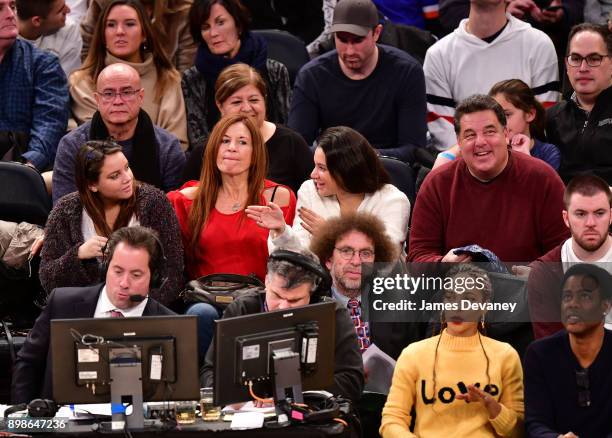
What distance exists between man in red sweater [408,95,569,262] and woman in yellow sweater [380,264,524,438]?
2.71ft

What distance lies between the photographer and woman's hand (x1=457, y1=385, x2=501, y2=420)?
200 inches

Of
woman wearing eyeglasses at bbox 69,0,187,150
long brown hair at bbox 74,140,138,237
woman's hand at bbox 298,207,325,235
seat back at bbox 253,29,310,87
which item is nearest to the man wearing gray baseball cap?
seat back at bbox 253,29,310,87

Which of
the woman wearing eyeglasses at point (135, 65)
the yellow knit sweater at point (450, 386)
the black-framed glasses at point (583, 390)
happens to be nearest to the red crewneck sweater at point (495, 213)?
the yellow knit sweater at point (450, 386)

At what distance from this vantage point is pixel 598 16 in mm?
8219

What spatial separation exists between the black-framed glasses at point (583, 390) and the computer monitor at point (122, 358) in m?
1.49

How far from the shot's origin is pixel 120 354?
4.73 m

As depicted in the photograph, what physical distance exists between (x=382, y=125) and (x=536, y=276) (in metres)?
2.02

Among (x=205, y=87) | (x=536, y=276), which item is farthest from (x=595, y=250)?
(x=205, y=87)

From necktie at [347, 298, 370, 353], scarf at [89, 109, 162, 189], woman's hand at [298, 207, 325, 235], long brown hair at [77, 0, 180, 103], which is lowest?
necktie at [347, 298, 370, 353]

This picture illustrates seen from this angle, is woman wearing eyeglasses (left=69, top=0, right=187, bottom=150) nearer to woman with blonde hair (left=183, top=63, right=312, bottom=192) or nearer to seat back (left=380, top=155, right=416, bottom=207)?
woman with blonde hair (left=183, top=63, right=312, bottom=192)

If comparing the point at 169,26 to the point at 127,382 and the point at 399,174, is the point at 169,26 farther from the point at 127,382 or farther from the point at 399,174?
the point at 127,382

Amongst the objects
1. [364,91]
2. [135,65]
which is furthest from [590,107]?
[135,65]

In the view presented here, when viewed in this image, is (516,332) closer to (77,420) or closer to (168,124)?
(77,420)

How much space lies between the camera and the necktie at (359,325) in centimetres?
593
